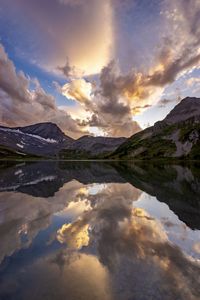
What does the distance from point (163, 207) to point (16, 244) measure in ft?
55.0

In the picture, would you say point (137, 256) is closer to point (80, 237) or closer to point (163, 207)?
point (80, 237)

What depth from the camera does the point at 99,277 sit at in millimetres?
10516

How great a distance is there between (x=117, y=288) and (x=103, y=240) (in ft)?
19.1

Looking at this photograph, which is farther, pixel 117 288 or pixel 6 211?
pixel 6 211

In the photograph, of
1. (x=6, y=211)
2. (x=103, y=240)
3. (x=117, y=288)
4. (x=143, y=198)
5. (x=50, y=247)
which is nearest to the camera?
(x=117, y=288)

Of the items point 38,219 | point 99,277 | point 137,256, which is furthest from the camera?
point 38,219

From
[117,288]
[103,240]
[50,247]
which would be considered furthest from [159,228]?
[117,288]

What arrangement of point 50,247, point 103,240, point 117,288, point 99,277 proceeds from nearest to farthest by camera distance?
point 117,288, point 99,277, point 50,247, point 103,240

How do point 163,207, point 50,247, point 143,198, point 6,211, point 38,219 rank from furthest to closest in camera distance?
1. point 143,198
2. point 163,207
3. point 6,211
4. point 38,219
5. point 50,247

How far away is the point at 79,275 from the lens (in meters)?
10.6

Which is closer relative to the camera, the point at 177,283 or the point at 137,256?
the point at 177,283

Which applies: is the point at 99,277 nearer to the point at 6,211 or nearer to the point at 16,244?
the point at 16,244

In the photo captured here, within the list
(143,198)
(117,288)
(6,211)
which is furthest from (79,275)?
(143,198)

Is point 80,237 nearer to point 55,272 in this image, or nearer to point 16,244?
point 16,244
